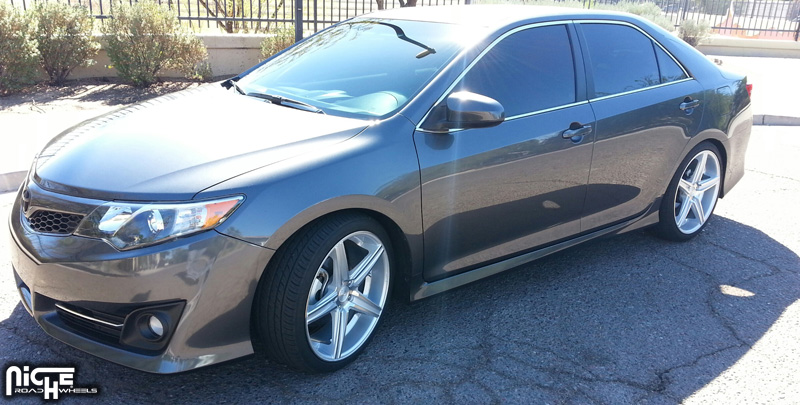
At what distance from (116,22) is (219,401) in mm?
7359

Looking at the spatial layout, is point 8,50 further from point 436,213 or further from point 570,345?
point 570,345

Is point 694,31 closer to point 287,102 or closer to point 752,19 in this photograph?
point 752,19

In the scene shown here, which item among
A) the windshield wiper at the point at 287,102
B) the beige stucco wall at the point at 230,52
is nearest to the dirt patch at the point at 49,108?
the beige stucco wall at the point at 230,52

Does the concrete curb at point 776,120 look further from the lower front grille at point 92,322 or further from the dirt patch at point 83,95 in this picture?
the lower front grille at point 92,322

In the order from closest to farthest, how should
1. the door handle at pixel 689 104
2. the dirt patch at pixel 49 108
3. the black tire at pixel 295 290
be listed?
the black tire at pixel 295 290
the door handle at pixel 689 104
the dirt patch at pixel 49 108

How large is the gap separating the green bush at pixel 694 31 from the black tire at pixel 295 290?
53.5 feet

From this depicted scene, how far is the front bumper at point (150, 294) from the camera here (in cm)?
254

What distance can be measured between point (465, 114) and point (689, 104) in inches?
81.8

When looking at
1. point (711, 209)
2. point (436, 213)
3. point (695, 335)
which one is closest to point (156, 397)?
point (436, 213)

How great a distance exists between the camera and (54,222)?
275 cm

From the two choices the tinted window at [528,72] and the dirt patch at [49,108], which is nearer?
the tinted window at [528,72]

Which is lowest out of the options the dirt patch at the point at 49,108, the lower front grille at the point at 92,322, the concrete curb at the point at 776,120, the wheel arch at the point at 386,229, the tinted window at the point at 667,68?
the concrete curb at the point at 776,120

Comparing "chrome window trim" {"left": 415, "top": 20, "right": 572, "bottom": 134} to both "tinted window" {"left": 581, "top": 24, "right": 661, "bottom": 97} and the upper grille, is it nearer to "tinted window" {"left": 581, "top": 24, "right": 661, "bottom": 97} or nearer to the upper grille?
"tinted window" {"left": 581, "top": 24, "right": 661, "bottom": 97}

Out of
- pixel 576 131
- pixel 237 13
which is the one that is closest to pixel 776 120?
pixel 576 131
